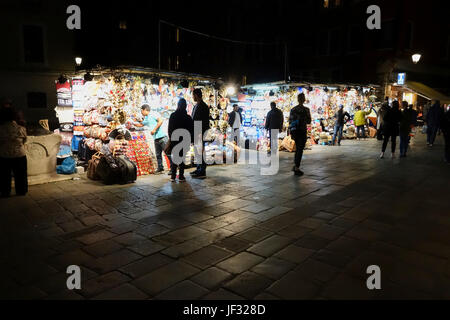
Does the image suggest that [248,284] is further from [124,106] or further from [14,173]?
[124,106]

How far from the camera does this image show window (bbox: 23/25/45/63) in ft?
55.2

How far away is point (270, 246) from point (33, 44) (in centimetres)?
1892

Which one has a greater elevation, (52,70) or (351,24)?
(351,24)

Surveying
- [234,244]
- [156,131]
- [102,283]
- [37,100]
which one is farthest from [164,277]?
[37,100]

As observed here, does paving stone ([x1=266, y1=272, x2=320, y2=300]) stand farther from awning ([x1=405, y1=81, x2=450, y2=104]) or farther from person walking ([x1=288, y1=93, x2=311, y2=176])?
awning ([x1=405, y1=81, x2=450, y2=104])

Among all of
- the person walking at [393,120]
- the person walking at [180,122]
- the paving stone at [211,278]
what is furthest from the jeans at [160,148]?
the person walking at [393,120]

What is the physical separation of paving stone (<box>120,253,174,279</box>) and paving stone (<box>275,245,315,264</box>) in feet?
4.01

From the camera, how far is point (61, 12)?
1761cm

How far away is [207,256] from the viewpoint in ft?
11.2
